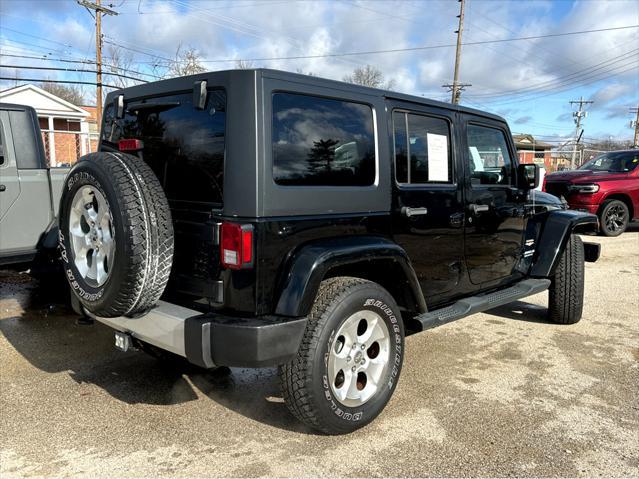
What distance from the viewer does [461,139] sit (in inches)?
158

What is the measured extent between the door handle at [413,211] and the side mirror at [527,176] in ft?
5.14

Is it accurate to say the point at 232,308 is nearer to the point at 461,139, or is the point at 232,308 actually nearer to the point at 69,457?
the point at 69,457

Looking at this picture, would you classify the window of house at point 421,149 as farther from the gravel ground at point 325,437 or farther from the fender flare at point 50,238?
the fender flare at point 50,238

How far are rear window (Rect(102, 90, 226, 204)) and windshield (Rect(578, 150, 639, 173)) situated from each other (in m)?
11.0

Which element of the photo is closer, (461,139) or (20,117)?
(461,139)

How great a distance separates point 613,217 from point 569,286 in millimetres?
7244

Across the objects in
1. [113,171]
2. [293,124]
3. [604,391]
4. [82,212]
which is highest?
[293,124]

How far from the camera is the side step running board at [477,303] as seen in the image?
11.7ft

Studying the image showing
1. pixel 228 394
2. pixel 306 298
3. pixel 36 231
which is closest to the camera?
pixel 306 298

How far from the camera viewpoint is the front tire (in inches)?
109

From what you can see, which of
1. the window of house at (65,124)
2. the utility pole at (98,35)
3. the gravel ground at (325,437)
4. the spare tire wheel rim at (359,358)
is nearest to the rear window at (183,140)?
the spare tire wheel rim at (359,358)

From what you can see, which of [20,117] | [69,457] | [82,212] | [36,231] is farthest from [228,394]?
[20,117]

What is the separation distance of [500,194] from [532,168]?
1.74ft

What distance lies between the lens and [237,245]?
2.61 metres
